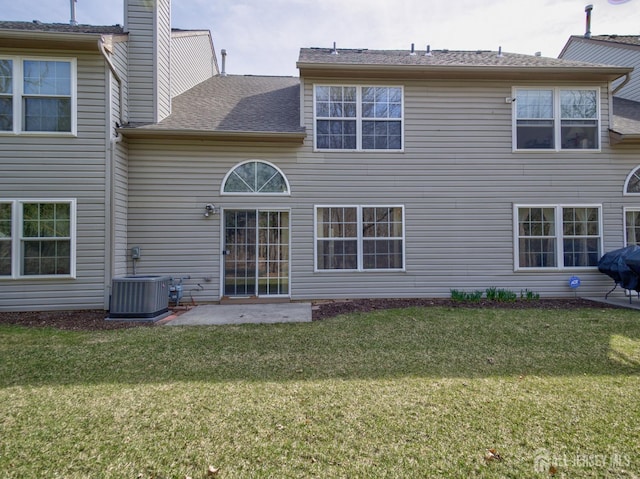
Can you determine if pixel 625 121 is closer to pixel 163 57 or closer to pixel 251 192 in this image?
pixel 251 192

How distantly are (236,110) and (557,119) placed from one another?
778 cm

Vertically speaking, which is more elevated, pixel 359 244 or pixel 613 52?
pixel 613 52

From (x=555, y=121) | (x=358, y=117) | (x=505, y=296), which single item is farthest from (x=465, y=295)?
(x=358, y=117)

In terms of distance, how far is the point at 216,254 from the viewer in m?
7.36

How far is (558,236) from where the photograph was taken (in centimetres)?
773

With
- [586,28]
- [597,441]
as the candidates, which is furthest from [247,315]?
[586,28]

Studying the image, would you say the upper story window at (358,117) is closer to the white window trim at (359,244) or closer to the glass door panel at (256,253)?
the white window trim at (359,244)

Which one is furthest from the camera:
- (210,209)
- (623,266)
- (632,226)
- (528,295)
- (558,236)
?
(632,226)

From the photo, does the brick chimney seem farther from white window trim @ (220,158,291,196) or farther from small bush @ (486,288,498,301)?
small bush @ (486,288,498,301)

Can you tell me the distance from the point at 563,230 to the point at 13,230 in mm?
11803

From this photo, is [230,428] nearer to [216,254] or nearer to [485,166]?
[216,254]

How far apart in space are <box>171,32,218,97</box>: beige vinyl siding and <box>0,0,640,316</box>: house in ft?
2.17

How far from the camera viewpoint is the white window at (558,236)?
25.4ft

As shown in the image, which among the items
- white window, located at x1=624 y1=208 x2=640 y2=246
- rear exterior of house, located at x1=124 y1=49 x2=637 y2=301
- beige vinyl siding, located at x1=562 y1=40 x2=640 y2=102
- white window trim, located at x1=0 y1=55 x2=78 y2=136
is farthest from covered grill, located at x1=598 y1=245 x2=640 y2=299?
white window trim, located at x1=0 y1=55 x2=78 y2=136
